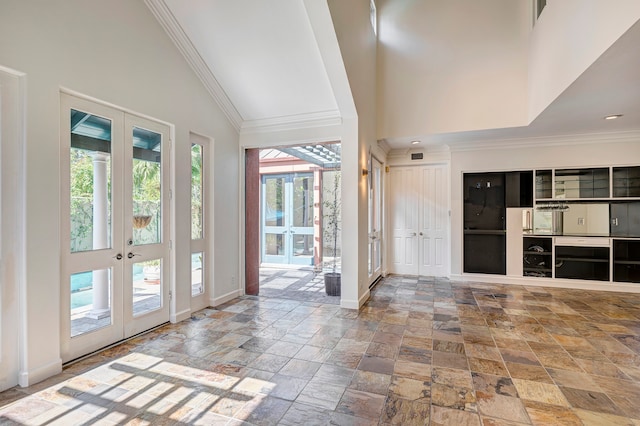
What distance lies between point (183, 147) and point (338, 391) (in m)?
3.26

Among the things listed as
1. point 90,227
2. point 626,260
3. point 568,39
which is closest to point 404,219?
point 626,260

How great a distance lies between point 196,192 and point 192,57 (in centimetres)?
172

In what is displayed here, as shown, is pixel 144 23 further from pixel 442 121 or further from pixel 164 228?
pixel 442 121

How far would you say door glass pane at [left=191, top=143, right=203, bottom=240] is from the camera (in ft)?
13.9

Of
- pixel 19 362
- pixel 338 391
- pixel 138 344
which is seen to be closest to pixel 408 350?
pixel 338 391

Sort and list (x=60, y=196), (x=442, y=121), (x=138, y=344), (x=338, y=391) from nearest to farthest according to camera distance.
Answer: (x=338, y=391) → (x=60, y=196) → (x=138, y=344) → (x=442, y=121)

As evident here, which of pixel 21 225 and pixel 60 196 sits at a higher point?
pixel 60 196

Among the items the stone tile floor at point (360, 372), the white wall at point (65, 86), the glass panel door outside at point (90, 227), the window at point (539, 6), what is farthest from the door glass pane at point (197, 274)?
the window at point (539, 6)

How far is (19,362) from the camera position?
2.44 meters

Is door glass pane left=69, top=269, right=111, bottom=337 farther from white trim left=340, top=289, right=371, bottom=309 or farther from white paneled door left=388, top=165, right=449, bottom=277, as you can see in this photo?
white paneled door left=388, top=165, right=449, bottom=277

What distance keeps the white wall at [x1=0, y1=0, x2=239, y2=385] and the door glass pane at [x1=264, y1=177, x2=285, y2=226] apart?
418 cm

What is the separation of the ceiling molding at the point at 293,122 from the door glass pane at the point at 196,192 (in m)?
0.99

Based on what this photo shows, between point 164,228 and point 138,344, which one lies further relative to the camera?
point 164,228

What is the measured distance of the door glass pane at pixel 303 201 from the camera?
789cm
